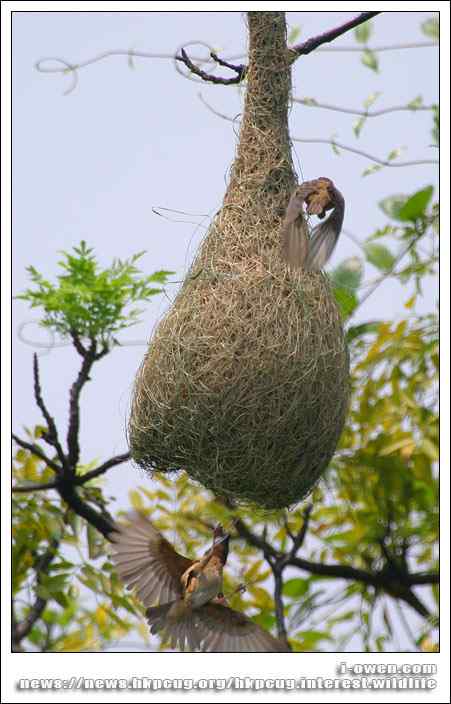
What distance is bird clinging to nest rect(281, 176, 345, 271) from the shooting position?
9.53 ft

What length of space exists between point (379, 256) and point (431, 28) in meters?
0.77

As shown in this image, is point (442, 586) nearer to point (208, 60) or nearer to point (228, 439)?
point (228, 439)

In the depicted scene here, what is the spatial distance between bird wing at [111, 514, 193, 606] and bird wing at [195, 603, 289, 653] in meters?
0.10

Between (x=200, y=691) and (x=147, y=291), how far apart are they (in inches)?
43.7

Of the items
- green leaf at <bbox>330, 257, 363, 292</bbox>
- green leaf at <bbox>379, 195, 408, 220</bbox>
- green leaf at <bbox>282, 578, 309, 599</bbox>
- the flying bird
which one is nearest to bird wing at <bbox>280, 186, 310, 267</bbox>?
green leaf at <bbox>330, 257, 363, 292</bbox>

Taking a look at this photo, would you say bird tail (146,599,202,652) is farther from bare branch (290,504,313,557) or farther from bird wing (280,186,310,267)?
bird wing (280,186,310,267)

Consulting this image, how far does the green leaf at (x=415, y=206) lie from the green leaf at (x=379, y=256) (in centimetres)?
15

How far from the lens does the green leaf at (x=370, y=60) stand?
3828mm

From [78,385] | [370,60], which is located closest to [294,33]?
[370,60]

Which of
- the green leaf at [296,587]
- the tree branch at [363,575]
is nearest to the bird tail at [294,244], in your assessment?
the tree branch at [363,575]

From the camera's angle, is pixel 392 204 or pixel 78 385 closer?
pixel 78 385

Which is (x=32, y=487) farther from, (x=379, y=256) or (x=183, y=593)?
(x=379, y=256)

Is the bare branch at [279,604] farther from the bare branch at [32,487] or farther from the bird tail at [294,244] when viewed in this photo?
the bird tail at [294,244]

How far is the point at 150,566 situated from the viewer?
3.16 m
